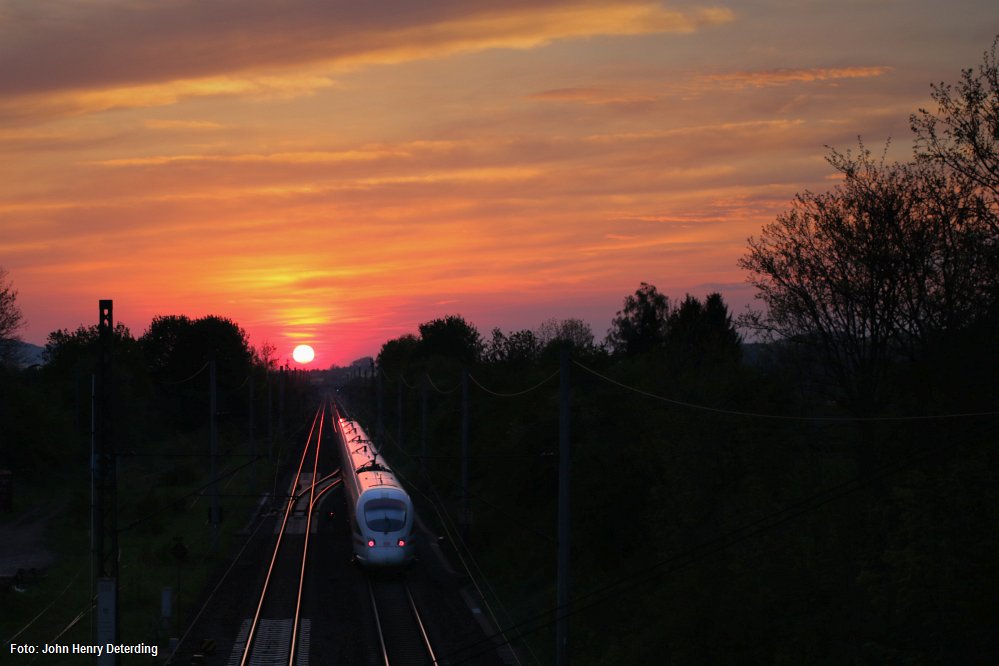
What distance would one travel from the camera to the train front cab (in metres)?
32.2

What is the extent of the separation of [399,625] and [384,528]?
5808 millimetres

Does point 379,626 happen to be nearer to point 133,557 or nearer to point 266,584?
point 266,584

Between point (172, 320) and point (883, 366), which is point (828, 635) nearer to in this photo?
point (883, 366)

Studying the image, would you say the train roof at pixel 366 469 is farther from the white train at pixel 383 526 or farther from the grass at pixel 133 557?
the grass at pixel 133 557

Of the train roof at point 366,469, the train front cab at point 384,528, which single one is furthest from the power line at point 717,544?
the train roof at point 366,469

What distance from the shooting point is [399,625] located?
26.8m

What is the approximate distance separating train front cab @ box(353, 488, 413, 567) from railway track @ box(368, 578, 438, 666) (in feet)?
3.04

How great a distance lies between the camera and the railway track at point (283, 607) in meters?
23.8

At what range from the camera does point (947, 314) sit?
23.9 metres

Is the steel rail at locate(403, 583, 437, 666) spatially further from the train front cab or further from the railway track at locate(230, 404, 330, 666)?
the railway track at locate(230, 404, 330, 666)

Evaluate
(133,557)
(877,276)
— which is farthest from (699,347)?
(133,557)

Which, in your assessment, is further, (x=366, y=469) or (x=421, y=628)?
(x=366, y=469)

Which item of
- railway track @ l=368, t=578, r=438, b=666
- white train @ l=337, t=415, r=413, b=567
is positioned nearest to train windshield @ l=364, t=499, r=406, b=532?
white train @ l=337, t=415, r=413, b=567

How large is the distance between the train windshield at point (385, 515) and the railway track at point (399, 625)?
1967mm
